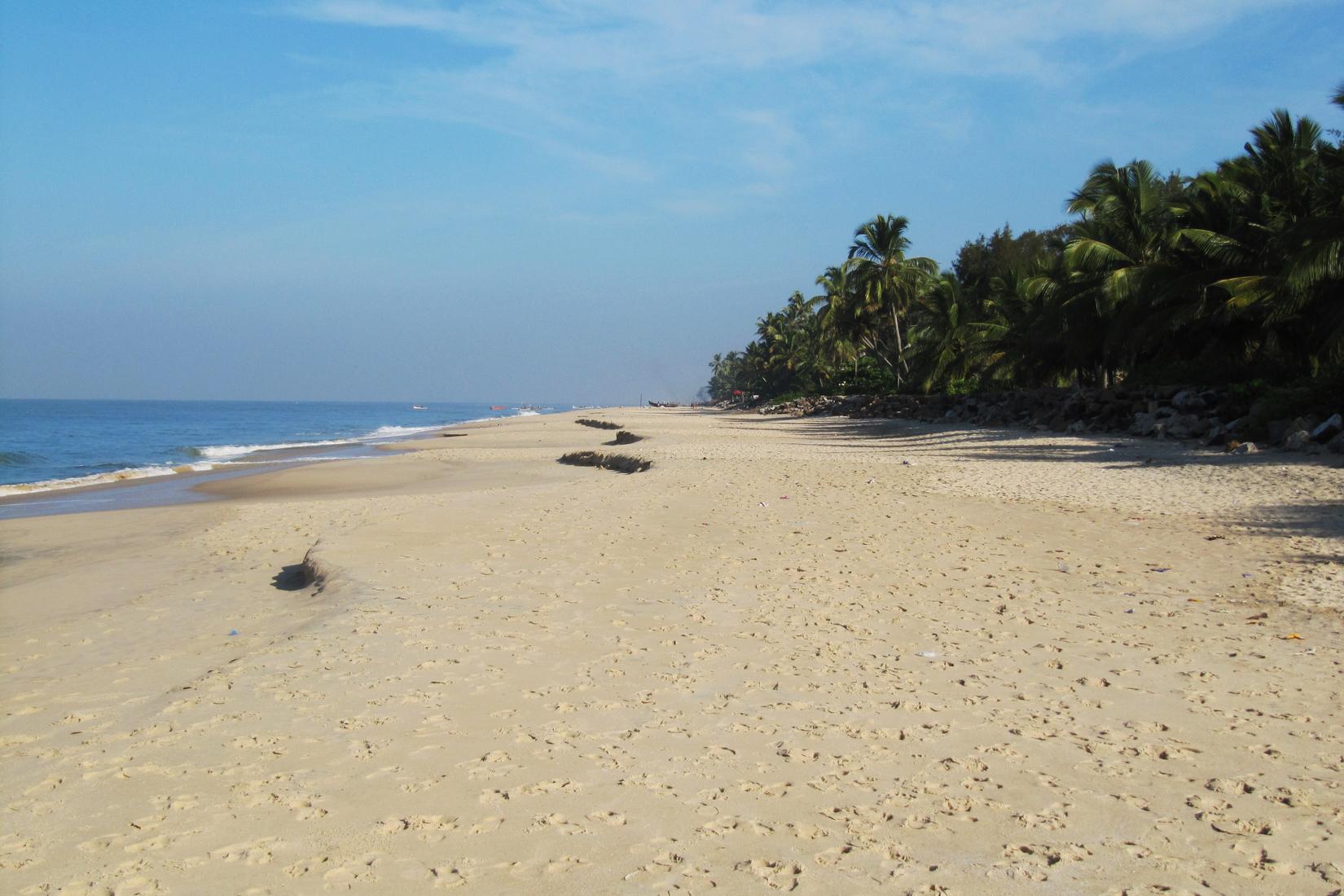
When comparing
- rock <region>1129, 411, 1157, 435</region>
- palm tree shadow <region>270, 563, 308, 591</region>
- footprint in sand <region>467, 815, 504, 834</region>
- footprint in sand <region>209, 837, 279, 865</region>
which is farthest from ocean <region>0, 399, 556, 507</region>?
rock <region>1129, 411, 1157, 435</region>

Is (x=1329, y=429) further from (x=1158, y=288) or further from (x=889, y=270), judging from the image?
(x=889, y=270)

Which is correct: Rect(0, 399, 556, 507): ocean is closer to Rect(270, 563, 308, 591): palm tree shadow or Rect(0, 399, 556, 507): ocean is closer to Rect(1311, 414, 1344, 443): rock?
Rect(270, 563, 308, 591): palm tree shadow

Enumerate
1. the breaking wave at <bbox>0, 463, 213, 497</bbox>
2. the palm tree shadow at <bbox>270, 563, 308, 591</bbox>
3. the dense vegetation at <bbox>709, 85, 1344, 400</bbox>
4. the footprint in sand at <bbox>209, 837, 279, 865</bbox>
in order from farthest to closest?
1. the breaking wave at <bbox>0, 463, 213, 497</bbox>
2. the dense vegetation at <bbox>709, 85, 1344, 400</bbox>
3. the palm tree shadow at <bbox>270, 563, 308, 591</bbox>
4. the footprint in sand at <bbox>209, 837, 279, 865</bbox>

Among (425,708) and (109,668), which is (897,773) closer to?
(425,708)

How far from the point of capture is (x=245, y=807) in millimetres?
3617

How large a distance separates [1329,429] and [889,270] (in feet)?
104

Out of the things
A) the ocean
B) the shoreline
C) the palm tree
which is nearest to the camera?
the shoreline

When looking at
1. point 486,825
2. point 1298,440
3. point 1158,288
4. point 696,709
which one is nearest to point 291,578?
point 696,709

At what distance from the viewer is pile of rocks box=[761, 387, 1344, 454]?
49.2 ft

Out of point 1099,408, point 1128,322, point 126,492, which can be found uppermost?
point 1128,322

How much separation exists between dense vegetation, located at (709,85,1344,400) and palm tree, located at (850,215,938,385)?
8 centimetres

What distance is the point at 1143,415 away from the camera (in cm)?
2022

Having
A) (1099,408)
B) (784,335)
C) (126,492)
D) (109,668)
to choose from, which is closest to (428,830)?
(109,668)

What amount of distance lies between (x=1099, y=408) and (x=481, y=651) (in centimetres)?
2076
